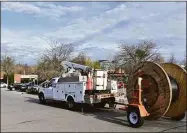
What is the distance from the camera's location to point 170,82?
38.1 feet

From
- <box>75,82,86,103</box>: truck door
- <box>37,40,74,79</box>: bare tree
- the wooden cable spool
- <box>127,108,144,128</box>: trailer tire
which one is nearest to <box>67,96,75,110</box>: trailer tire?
<box>75,82,86,103</box>: truck door

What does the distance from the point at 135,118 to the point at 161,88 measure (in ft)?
4.83

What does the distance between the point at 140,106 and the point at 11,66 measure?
72343 millimetres

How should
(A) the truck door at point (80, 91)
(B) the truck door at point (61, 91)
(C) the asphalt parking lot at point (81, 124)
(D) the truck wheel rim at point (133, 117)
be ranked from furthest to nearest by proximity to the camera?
(B) the truck door at point (61, 91) → (A) the truck door at point (80, 91) → (D) the truck wheel rim at point (133, 117) → (C) the asphalt parking lot at point (81, 124)

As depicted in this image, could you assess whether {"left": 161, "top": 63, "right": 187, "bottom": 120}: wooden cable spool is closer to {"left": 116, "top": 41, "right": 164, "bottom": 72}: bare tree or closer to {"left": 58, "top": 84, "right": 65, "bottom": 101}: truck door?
{"left": 58, "top": 84, "right": 65, "bottom": 101}: truck door

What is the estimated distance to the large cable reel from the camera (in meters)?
11.3

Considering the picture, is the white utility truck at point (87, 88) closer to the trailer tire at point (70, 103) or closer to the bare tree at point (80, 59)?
the trailer tire at point (70, 103)

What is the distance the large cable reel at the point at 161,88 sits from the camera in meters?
11.3

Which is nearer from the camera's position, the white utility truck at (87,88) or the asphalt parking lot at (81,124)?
the asphalt parking lot at (81,124)

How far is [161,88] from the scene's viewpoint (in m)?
11.3

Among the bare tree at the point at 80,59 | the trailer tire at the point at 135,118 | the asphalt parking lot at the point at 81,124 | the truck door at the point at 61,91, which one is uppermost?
the bare tree at the point at 80,59

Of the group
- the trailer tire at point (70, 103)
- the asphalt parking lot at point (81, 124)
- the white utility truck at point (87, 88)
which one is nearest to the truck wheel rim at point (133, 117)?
the asphalt parking lot at point (81, 124)

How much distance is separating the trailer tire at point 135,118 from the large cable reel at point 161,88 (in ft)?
1.98

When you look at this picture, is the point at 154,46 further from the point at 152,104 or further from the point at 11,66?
the point at 11,66
